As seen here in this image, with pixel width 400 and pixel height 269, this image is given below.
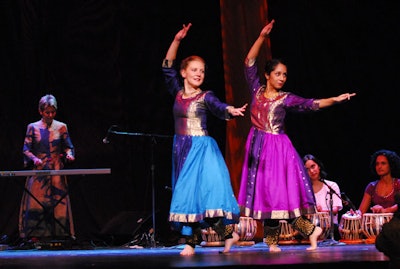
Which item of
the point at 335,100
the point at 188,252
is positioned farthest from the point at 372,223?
the point at 188,252

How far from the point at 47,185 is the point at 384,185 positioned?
354cm

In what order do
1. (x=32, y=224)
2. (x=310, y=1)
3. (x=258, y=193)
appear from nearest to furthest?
(x=258, y=193), (x=32, y=224), (x=310, y=1)

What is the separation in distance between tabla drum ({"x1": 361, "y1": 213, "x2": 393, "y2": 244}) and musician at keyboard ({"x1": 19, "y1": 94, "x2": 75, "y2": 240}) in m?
3.07

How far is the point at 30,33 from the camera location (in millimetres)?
8711

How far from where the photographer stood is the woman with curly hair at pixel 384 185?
7418mm

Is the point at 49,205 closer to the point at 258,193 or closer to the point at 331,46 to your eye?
the point at 258,193

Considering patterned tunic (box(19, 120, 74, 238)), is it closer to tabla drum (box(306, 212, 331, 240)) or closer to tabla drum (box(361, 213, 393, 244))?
tabla drum (box(306, 212, 331, 240))

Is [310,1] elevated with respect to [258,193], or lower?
elevated

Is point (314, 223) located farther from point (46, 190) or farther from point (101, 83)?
point (101, 83)

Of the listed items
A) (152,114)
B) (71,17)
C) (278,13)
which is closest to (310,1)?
(278,13)

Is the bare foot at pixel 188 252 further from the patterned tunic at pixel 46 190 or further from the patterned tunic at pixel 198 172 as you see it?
the patterned tunic at pixel 46 190

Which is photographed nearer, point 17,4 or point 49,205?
point 49,205

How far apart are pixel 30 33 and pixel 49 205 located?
216 centimetres

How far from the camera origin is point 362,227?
736 centimetres
